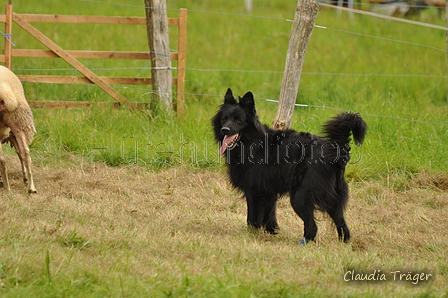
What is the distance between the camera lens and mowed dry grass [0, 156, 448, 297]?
3.63 m

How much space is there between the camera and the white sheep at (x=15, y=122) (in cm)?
568

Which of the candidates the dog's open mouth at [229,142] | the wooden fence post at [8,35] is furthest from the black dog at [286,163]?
the wooden fence post at [8,35]

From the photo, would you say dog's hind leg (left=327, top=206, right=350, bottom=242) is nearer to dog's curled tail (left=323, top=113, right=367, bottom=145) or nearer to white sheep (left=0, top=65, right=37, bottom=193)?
dog's curled tail (left=323, top=113, right=367, bottom=145)

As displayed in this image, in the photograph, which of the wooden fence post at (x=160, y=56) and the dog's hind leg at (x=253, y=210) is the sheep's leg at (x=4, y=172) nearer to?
the dog's hind leg at (x=253, y=210)

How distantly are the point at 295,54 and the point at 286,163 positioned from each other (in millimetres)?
2194

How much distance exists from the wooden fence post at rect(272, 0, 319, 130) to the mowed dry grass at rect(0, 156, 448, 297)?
111cm

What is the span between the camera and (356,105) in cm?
905

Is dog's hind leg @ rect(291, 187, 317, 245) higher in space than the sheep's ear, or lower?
lower

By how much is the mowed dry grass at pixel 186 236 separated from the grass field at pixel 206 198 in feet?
0.05

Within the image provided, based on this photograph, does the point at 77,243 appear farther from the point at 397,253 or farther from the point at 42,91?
the point at 42,91

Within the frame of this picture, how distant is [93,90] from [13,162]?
268 centimetres

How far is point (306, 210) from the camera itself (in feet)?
15.6

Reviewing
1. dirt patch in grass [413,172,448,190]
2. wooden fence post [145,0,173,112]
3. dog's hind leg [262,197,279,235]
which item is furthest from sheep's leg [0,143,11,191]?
dirt patch in grass [413,172,448,190]

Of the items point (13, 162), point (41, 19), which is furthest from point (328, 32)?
point (13, 162)
